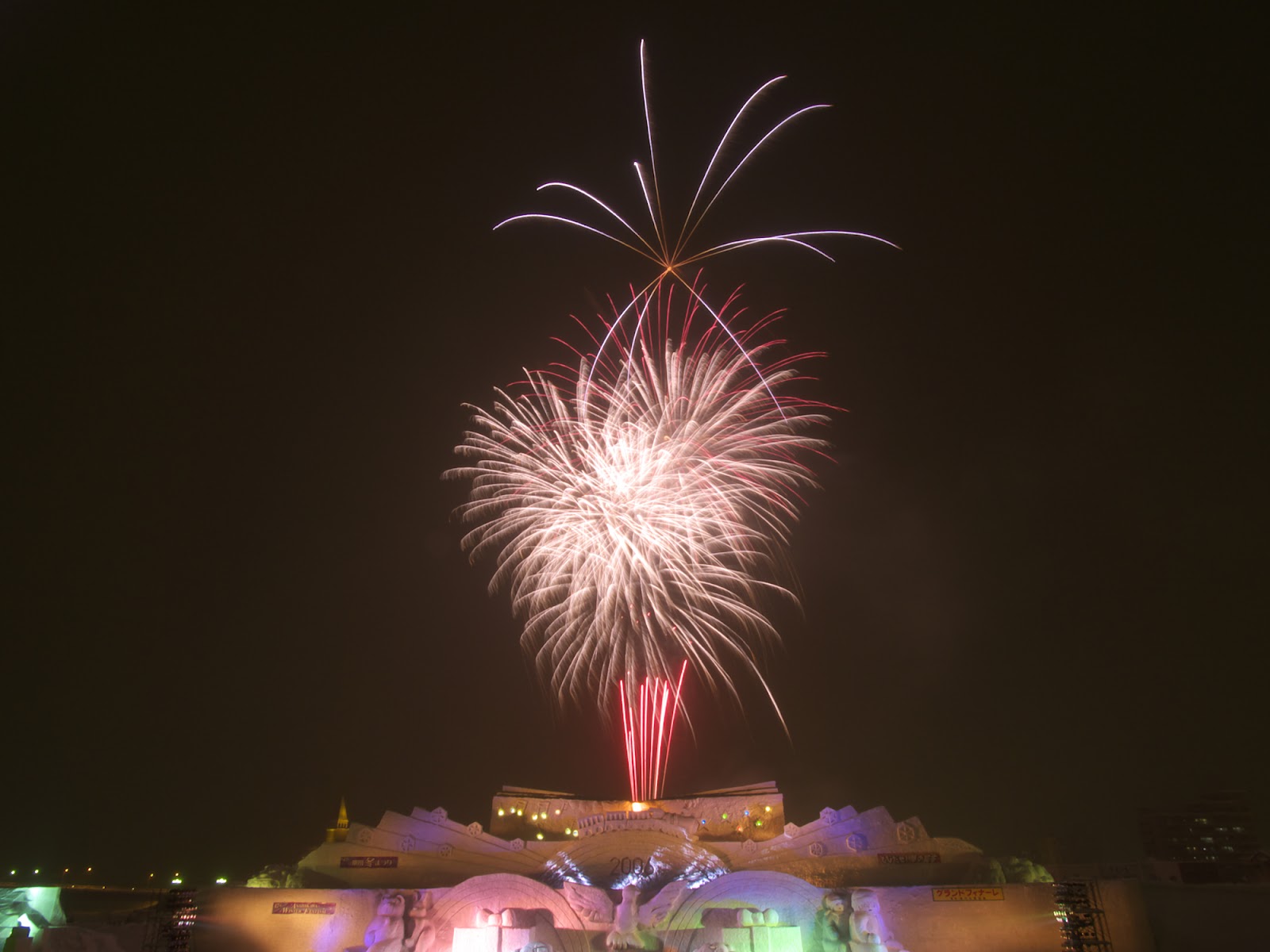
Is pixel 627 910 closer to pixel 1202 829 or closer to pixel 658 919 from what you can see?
pixel 658 919

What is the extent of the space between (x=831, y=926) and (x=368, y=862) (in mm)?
19870

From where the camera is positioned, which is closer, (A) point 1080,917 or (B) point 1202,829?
(A) point 1080,917

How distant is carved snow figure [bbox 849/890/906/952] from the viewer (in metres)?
30.1

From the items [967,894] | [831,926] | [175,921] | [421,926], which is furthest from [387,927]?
[967,894]

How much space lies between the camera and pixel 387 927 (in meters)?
32.6

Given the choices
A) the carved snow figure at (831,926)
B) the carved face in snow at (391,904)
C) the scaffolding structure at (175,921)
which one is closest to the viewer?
the scaffolding structure at (175,921)

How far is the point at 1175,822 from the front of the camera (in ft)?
335

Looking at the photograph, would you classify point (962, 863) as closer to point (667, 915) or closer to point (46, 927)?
point (667, 915)

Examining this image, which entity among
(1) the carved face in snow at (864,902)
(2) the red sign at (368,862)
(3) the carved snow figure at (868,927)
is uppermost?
(2) the red sign at (368,862)

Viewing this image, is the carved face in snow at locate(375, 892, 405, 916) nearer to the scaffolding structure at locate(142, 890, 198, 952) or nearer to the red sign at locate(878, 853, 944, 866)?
the scaffolding structure at locate(142, 890, 198, 952)

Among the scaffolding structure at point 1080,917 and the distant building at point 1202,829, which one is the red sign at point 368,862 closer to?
the scaffolding structure at point 1080,917

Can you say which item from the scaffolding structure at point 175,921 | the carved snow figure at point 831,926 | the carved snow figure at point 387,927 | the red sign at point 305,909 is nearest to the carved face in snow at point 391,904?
the carved snow figure at point 387,927

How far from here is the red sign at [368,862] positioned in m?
37.9

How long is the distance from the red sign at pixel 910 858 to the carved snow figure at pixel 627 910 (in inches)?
345
